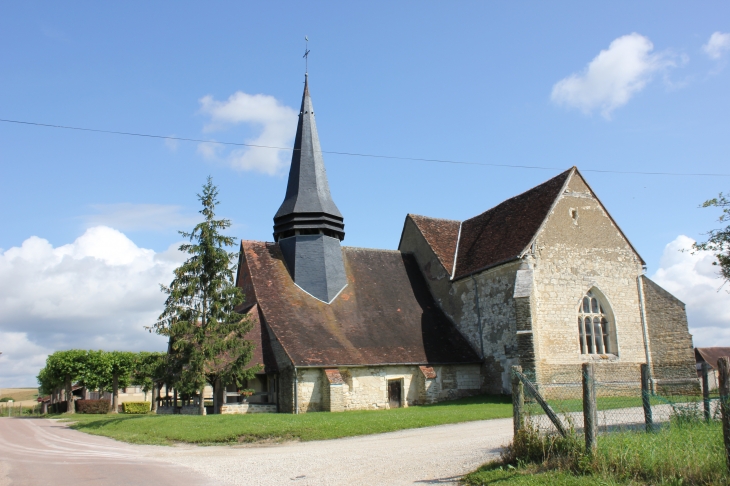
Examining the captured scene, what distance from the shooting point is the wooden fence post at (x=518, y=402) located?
917 cm

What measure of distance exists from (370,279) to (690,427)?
1983cm

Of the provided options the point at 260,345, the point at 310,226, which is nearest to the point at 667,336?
the point at 310,226

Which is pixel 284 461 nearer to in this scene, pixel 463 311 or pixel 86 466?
pixel 86 466

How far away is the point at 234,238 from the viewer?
2180 cm

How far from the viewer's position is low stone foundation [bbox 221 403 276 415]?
2128 centimetres

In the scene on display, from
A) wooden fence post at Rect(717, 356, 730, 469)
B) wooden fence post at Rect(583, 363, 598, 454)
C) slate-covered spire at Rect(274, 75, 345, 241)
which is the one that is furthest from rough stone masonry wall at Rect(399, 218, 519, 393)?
wooden fence post at Rect(717, 356, 730, 469)

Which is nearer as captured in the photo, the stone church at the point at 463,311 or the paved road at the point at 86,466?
the paved road at the point at 86,466

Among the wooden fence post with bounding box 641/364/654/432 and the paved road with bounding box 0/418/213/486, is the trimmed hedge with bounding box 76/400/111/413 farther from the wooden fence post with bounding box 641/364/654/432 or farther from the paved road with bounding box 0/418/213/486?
the wooden fence post with bounding box 641/364/654/432

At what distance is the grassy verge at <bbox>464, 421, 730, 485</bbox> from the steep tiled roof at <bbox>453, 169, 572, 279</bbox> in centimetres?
1499

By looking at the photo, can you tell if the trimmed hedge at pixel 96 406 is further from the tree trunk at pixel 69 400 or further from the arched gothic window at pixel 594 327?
the arched gothic window at pixel 594 327

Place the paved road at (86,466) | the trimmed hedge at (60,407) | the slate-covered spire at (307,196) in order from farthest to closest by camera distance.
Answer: the trimmed hedge at (60,407)
the slate-covered spire at (307,196)
the paved road at (86,466)

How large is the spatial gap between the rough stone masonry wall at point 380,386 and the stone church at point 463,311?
1.8 inches

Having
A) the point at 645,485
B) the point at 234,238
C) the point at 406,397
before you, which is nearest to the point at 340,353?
the point at 406,397

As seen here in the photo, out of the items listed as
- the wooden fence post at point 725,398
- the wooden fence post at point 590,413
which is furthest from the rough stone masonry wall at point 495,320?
the wooden fence post at point 725,398
